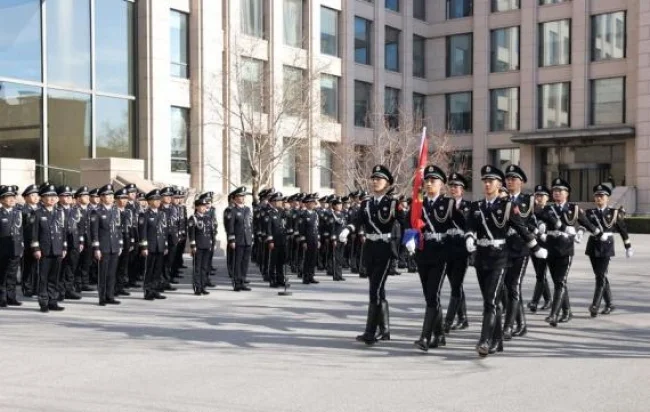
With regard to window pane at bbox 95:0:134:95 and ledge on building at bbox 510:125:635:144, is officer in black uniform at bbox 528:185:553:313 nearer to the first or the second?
window pane at bbox 95:0:134:95

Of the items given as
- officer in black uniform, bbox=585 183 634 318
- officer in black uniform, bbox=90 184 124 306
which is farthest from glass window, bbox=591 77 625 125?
officer in black uniform, bbox=90 184 124 306

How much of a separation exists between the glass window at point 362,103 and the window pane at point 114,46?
17.5 meters

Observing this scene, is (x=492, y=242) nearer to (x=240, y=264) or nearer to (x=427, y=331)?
(x=427, y=331)

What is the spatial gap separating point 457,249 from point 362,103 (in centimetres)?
3510

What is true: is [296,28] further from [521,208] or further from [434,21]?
[521,208]

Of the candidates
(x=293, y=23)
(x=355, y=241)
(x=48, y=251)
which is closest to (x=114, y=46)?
(x=355, y=241)

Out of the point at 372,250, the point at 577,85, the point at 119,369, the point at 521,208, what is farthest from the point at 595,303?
the point at 577,85

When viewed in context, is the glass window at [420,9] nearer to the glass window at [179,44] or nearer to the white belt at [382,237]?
the glass window at [179,44]

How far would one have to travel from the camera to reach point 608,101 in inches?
1774

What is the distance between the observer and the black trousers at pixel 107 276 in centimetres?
1379

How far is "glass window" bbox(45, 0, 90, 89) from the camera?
25.8 meters

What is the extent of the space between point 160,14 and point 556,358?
23.0 m

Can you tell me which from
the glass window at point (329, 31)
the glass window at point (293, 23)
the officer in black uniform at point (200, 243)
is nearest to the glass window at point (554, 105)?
the glass window at point (329, 31)

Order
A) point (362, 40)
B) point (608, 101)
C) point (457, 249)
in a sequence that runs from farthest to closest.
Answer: point (608, 101), point (362, 40), point (457, 249)
